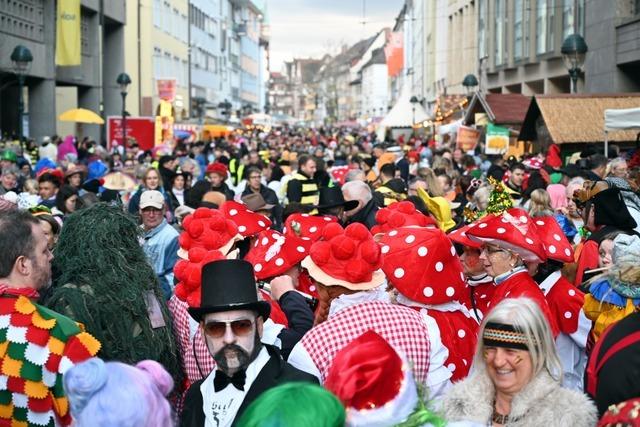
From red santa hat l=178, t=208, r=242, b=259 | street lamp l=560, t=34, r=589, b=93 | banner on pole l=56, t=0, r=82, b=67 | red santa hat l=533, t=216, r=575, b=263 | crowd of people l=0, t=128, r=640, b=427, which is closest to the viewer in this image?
crowd of people l=0, t=128, r=640, b=427

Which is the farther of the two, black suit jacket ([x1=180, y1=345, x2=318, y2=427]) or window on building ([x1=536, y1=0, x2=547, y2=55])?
window on building ([x1=536, y1=0, x2=547, y2=55])

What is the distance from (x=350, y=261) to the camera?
5559mm

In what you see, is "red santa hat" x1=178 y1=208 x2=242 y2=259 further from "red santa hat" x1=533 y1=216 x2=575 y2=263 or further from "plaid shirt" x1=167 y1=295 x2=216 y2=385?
"red santa hat" x1=533 y1=216 x2=575 y2=263

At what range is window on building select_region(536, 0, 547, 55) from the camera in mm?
36625

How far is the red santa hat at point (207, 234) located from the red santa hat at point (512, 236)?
1.75 m

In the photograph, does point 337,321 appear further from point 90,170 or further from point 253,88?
point 253,88

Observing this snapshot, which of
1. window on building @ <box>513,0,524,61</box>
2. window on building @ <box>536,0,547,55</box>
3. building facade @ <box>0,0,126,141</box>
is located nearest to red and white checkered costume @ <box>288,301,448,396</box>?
building facade @ <box>0,0,126,141</box>

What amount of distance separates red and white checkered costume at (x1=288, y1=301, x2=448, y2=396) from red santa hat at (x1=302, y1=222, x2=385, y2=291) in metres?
0.46

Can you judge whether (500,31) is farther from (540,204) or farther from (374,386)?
(374,386)

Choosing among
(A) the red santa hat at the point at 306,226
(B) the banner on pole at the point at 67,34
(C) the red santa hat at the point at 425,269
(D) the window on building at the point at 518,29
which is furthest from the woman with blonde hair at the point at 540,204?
(D) the window on building at the point at 518,29

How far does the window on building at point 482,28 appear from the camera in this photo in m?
48.0

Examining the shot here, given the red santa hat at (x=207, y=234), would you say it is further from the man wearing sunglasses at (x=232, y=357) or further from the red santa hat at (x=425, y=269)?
the man wearing sunglasses at (x=232, y=357)

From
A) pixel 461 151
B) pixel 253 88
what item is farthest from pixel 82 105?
pixel 253 88

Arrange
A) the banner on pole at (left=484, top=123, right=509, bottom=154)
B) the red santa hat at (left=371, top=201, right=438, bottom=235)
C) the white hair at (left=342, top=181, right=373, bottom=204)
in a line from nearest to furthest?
the red santa hat at (left=371, top=201, right=438, bottom=235)
the white hair at (left=342, top=181, right=373, bottom=204)
the banner on pole at (left=484, top=123, right=509, bottom=154)
